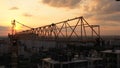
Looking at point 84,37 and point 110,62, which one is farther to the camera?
point 110,62

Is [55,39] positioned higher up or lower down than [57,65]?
higher up

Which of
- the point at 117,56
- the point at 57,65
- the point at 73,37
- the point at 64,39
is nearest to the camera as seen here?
the point at 73,37

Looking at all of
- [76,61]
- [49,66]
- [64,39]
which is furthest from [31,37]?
[64,39]

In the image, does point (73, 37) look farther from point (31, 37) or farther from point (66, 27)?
point (31, 37)

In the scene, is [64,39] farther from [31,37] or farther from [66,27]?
[31,37]

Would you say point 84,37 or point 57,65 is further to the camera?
point 57,65

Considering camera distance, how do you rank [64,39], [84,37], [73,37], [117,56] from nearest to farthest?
[84,37]
[73,37]
[64,39]
[117,56]

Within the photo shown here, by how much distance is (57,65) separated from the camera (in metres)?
23.8

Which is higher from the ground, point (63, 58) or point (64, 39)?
point (64, 39)

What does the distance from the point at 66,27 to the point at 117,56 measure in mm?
13253

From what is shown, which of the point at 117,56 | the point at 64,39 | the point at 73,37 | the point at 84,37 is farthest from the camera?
the point at 117,56

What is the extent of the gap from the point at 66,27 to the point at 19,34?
44.3 ft

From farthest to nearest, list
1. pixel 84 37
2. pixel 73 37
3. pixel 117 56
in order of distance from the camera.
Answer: pixel 117 56, pixel 73 37, pixel 84 37

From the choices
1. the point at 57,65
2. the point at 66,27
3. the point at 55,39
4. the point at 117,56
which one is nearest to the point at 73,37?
the point at 66,27
